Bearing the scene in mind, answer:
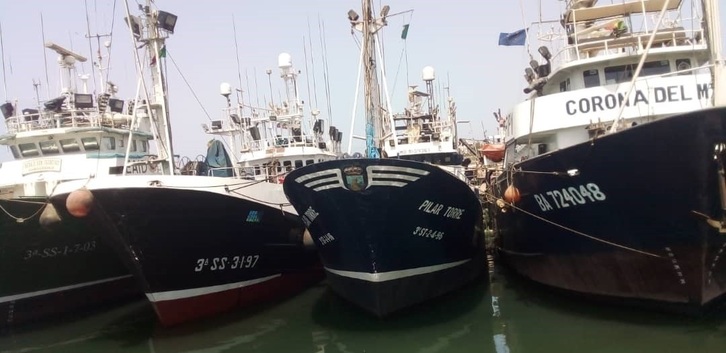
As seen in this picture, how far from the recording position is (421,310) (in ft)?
34.3

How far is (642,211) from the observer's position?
8258 mm

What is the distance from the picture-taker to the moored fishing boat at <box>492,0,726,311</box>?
7.75m

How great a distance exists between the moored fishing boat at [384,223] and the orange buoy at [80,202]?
10.2 feet

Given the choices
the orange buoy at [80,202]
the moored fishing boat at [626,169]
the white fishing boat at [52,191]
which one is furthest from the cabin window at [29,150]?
the moored fishing boat at [626,169]

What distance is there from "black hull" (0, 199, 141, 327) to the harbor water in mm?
433

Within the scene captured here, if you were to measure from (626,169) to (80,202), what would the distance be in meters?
8.15

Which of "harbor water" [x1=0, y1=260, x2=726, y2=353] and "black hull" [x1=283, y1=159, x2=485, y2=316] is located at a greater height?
"black hull" [x1=283, y1=159, x2=485, y2=316]

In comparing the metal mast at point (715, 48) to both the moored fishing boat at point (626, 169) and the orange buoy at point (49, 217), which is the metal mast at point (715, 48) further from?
the orange buoy at point (49, 217)

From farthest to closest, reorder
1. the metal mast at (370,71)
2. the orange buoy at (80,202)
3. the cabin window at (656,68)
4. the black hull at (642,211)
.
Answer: the metal mast at (370,71), the cabin window at (656,68), the orange buoy at (80,202), the black hull at (642,211)

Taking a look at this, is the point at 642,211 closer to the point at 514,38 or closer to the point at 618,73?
the point at 618,73

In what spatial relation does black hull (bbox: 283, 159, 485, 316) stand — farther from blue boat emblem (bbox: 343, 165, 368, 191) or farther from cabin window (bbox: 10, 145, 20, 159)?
cabin window (bbox: 10, 145, 20, 159)

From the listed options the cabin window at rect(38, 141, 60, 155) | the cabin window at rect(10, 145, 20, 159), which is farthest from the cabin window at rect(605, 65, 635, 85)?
the cabin window at rect(10, 145, 20, 159)

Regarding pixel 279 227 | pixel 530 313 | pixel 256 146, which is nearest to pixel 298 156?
pixel 256 146

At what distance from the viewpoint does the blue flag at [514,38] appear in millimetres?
13367
